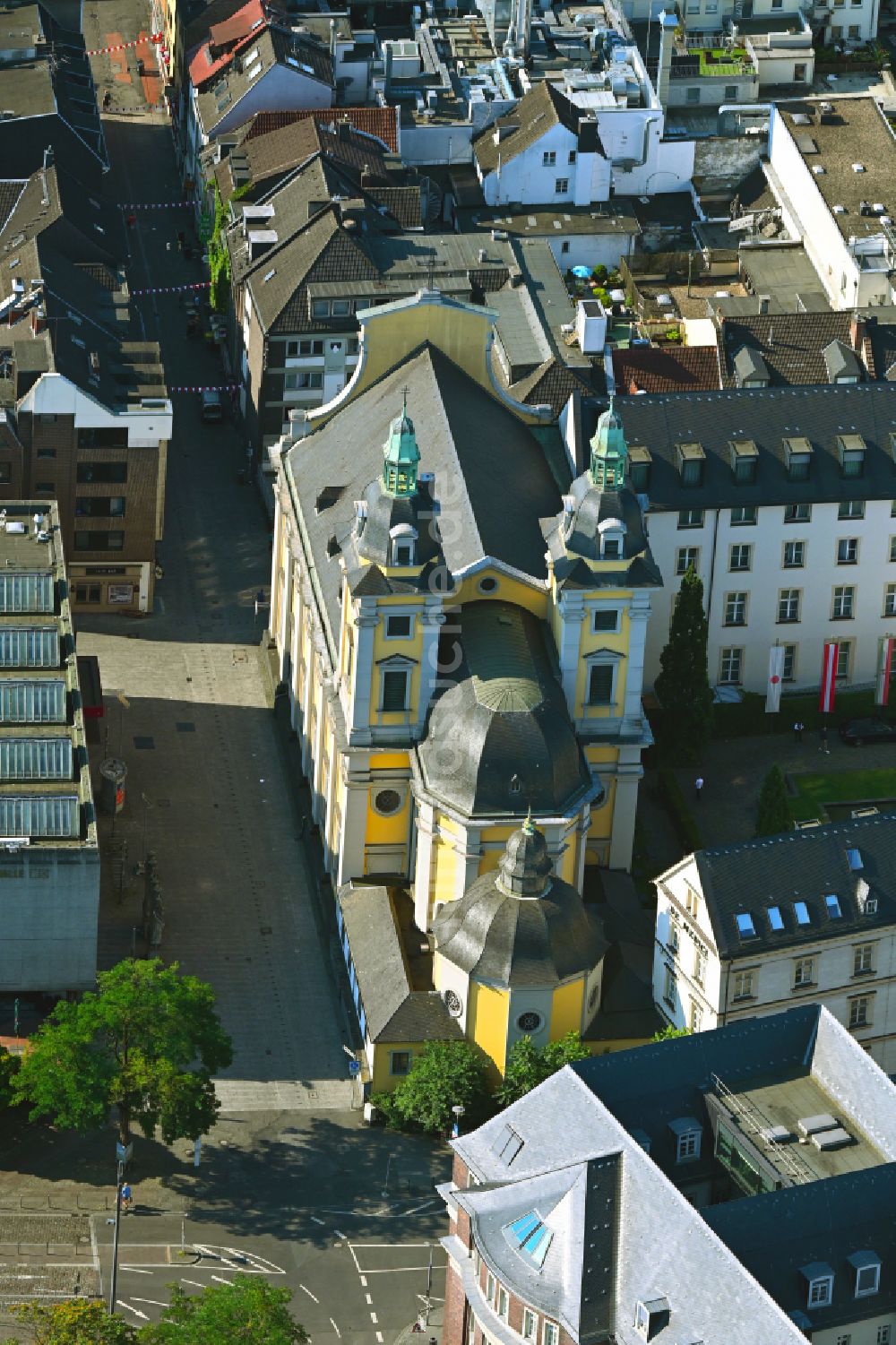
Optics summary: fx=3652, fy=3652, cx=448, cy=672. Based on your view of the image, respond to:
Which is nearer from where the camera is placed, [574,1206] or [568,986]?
[574,1206]

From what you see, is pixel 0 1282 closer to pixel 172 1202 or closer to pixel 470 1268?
pixel 172 1202

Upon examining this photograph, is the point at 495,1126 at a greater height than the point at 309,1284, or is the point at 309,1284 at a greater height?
the point at 495,1126

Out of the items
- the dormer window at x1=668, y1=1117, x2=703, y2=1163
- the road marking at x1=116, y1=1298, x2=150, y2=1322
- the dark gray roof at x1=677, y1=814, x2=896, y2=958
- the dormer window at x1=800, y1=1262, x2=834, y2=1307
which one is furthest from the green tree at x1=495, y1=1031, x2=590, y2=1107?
the dormer window at x1=800, y1=1262, x2=834, y2=1307

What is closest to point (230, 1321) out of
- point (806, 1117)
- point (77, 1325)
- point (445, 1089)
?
point (77, 1325)

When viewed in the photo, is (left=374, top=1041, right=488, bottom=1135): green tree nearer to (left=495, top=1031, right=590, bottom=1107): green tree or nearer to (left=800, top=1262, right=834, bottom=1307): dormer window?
(left=495, top=1031, right=590, bottom=1107): green tree

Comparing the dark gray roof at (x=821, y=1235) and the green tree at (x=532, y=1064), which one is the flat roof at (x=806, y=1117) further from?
the green tree at (x=532, y=1064)

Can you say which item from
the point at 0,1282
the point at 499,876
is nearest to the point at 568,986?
the point at 499,876
